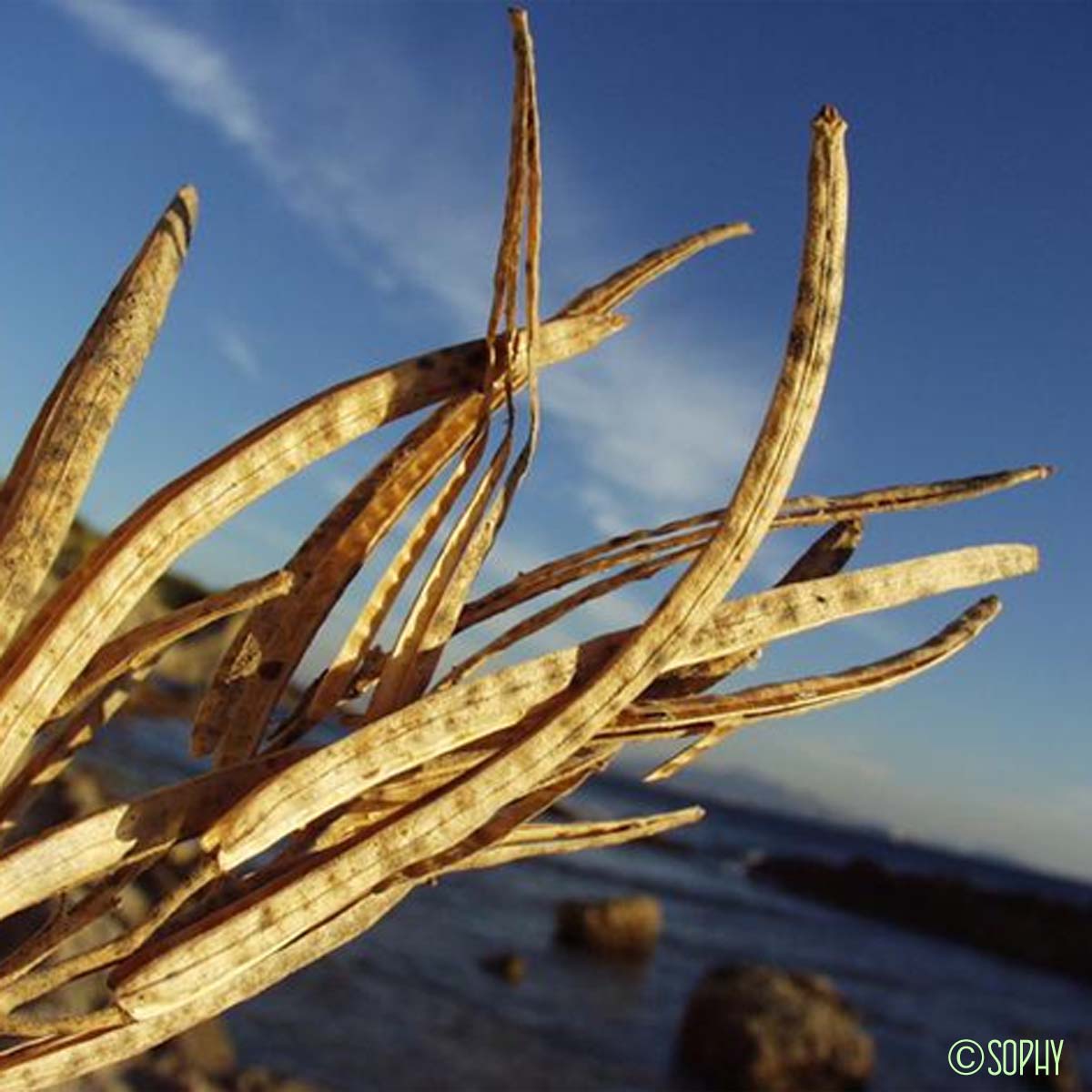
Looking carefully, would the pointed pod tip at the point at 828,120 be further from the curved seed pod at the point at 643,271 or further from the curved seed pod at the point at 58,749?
the curved seed pod at the point at 58,749

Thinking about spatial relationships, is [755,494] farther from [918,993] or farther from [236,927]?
[918,993]

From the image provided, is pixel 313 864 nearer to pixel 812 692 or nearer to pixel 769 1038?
pixel 812 692

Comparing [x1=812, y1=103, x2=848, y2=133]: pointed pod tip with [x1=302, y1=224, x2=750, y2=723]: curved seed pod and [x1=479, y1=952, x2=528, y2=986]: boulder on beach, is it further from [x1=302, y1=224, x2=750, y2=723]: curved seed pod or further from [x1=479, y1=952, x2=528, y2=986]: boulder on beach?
[x1=479, y1=952, x2=528, y2=986]: boulder on beach

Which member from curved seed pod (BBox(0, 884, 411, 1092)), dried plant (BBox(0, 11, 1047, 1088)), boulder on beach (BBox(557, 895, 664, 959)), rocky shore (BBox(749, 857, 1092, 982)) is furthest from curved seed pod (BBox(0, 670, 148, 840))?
rocky shore (BBox(749, 857, 1092, 982))

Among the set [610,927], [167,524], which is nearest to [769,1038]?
[610,927]

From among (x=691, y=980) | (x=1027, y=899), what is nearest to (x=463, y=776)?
(x=691, y=980)

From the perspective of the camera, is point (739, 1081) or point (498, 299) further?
point (739, 1081)
